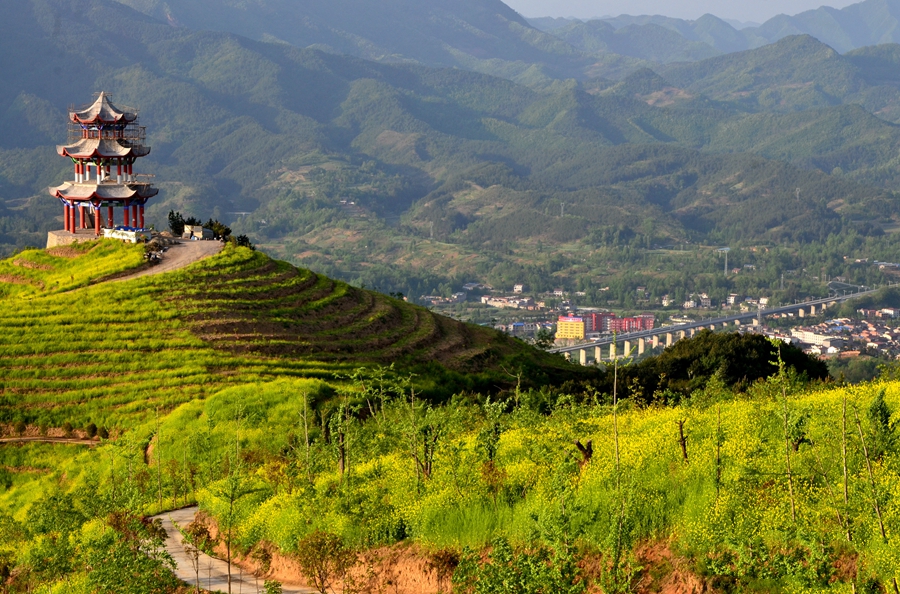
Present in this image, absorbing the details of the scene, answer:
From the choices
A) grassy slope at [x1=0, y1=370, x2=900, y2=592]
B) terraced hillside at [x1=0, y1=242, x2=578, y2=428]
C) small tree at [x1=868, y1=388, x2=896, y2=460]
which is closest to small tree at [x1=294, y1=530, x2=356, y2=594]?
grassy slope at [x1=0, y1=370, x2=900, y2=592]

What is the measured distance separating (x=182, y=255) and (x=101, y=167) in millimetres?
13594

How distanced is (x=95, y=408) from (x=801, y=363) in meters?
36.1

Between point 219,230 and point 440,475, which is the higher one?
point 219,230

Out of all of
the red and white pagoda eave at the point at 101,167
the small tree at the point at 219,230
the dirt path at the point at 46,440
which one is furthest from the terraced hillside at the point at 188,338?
the small tree at the point at 219,230

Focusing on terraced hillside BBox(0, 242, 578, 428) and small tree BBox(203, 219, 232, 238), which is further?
small tree BBox(203, 219, 232, 238)

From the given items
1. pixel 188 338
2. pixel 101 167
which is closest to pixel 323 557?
pixel 188 338

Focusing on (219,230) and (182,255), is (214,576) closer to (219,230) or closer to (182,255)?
(182,255)

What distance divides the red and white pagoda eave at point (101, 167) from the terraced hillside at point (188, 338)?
20.6 ft

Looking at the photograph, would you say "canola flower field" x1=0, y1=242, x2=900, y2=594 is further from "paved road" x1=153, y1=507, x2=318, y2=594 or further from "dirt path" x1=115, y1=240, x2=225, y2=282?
"dirt path" x1=115, y1=240, x2=225, y2=282

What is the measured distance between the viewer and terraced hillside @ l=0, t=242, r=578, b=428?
54.7 m

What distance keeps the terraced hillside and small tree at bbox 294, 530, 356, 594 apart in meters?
28.3

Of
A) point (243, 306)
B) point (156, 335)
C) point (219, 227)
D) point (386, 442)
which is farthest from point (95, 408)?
point (219, 227)

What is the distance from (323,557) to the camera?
2492 cm

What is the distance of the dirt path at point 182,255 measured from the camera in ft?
216
